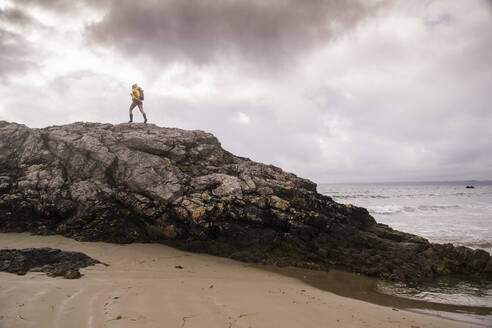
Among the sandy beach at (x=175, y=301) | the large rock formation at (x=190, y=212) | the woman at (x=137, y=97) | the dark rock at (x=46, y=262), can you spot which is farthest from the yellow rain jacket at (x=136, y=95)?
the dark rock at (x=46, y=262)

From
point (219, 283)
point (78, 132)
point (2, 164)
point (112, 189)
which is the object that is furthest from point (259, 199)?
point (2, 164)

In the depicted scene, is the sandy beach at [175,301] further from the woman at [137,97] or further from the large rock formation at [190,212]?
the woman at [137,97]

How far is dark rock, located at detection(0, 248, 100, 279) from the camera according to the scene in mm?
5676

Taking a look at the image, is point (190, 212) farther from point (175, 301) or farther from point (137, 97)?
point (137, 97)

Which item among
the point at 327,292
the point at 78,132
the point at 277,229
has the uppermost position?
the point at 78,132

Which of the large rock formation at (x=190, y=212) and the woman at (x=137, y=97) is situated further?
the woman at (x=137, y=97)

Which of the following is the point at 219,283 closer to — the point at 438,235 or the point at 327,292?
the point at 327,292

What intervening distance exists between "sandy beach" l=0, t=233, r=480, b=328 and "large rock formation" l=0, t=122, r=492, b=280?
59.9 inches

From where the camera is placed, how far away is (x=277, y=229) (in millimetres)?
9273

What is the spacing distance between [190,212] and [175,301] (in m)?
4.35

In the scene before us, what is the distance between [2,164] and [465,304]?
17.8 m

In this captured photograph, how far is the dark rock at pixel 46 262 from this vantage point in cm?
568

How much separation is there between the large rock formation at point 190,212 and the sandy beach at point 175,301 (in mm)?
1522

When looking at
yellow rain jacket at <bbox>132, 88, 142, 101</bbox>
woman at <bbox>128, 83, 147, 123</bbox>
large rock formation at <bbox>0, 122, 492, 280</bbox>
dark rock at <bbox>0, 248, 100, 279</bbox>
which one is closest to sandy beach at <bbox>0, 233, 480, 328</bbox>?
dark rock at <bbox>0, 248, 100, 279</bbox>
